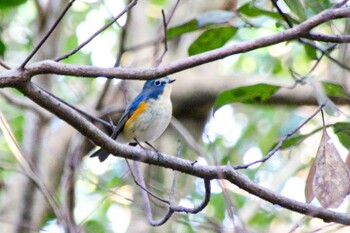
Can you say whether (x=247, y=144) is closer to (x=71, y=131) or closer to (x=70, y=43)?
(x=70, y=43)

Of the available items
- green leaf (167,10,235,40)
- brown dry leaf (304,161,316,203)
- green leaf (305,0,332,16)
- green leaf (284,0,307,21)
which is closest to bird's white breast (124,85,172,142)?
green leaf (167,10,235,40)

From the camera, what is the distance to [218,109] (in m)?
3.02

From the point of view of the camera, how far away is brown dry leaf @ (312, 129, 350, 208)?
232 cm

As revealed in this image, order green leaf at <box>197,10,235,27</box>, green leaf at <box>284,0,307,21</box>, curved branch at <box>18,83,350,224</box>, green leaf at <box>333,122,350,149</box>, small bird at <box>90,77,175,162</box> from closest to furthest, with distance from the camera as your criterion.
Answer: curved branch at <box>18,83,350,224</box> → green leaf at <box>284,0,307,21</box> → green leaf at <box>333,122,350,149</box> → green leaf at <box>197,10,235,27</box> → small bird at <box>90,77,175,162</box>

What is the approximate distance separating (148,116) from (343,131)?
50.7 inches

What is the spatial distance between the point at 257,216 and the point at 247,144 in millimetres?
1404

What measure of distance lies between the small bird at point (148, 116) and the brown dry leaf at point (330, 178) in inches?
60.7

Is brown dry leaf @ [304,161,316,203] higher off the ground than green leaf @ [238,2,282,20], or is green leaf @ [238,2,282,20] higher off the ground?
green leaf @ [238,2,282,20]

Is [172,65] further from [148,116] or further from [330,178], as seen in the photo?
[148,116]

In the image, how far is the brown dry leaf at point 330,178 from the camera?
2.32 m

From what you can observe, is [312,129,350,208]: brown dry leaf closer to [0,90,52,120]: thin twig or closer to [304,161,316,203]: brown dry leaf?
[304,161,316,203]: brown dry leaf

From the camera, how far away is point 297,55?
21.3 ft

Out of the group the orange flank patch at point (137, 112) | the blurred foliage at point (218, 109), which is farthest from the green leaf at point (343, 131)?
the orange flank patch at point (137, 112)

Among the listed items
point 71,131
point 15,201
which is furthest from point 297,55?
point 15,201
